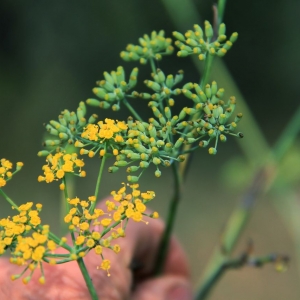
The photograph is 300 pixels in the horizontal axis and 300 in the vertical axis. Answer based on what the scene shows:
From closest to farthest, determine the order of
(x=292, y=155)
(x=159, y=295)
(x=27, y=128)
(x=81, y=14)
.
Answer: (x=159, y=295), (x=292, y=155), (x=81, y=14), (x=27, y=128)

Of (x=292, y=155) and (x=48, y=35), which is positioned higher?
(x=48, y=35)

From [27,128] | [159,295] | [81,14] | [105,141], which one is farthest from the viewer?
[27,128]

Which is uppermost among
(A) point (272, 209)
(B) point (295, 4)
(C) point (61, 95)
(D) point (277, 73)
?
(C) point (61, 95)

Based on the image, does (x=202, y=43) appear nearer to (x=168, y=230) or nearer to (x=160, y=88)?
(x=160, y=88)

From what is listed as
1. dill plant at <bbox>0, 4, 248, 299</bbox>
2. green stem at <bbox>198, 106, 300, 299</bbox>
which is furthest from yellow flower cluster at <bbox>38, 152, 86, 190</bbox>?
green stem at <bbox>198, 106, 300, 299</bbox>

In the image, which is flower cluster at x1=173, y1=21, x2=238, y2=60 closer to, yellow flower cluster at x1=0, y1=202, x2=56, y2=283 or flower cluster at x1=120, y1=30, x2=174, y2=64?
flower cluster at x1=120, y1=30, x2=174, y2=64

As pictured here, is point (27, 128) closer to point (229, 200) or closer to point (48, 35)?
point (48, 35)

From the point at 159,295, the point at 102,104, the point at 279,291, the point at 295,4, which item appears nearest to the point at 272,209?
the point at 279,291
